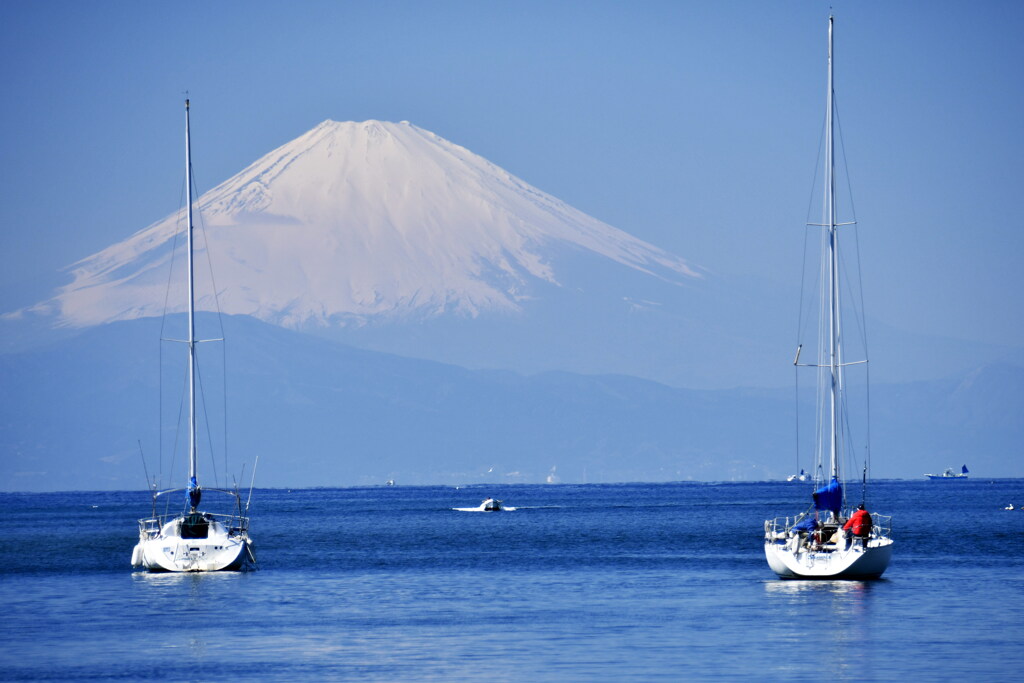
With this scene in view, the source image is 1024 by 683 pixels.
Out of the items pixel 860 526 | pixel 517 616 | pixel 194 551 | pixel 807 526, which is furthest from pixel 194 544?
pixel 860 526

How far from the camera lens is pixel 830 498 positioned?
52.8 meters

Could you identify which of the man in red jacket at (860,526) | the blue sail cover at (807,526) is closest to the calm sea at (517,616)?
the man in red jacket at (860,526)

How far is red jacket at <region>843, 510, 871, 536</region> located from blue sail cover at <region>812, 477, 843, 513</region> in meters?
1.60

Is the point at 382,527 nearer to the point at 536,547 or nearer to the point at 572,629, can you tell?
the point at 536,547

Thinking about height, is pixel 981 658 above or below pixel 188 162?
below

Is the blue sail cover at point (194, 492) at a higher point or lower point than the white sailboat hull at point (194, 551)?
higher

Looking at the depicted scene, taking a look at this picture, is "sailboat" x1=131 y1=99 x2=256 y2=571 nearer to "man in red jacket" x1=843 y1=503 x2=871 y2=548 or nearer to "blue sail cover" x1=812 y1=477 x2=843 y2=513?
"blue sail cover" x1=812 y1=477 x2=843 y2=513

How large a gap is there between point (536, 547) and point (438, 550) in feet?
15.5

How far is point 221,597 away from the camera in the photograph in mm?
50719

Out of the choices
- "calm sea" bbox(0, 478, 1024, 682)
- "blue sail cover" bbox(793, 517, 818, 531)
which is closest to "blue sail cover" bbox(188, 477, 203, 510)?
"calm sea" bbox(0, 478, 1024, 682)

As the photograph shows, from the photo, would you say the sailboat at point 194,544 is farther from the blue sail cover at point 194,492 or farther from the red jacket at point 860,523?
the red jacket at point 860,523

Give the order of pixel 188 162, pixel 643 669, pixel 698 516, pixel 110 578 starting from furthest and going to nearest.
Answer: pixel 698 516
pixel 188 162
pixel 110 578
pixel 643 669

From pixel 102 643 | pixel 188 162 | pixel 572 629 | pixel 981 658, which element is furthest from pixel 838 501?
pixel 188 162

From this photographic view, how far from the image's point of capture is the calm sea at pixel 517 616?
3484cm
